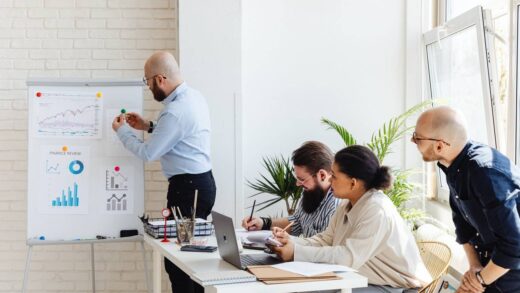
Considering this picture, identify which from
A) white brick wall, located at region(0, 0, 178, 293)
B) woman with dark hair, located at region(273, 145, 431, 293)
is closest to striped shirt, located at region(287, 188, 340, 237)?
woman with dark hair, located at region(273, 145, 431, 293)

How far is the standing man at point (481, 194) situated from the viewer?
8.82 ft

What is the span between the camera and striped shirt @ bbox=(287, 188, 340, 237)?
148 inches

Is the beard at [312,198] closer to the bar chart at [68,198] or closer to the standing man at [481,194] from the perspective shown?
the standing man at [481,194]

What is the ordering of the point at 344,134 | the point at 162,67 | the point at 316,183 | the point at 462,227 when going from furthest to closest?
the point at 344,134 → the point at 162,67 → the point at 316,183 → the point at 462,227

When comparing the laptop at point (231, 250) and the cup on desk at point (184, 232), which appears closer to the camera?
the laptop at point (231, 250)

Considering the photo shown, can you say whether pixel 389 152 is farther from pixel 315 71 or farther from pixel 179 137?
pixel 179 137

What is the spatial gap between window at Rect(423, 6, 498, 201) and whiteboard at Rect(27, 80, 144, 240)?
2.03m

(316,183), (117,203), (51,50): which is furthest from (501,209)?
(51,50)

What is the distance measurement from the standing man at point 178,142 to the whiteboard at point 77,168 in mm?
316

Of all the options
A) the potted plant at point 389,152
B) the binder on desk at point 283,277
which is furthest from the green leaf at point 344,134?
the binder on desk at point 283,277

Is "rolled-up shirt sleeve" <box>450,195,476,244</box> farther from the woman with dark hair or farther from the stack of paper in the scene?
the stack of paper

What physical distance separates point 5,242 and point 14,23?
64.1 inches

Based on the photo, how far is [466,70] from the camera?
15.3 ft

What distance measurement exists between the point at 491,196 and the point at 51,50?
3832mm
